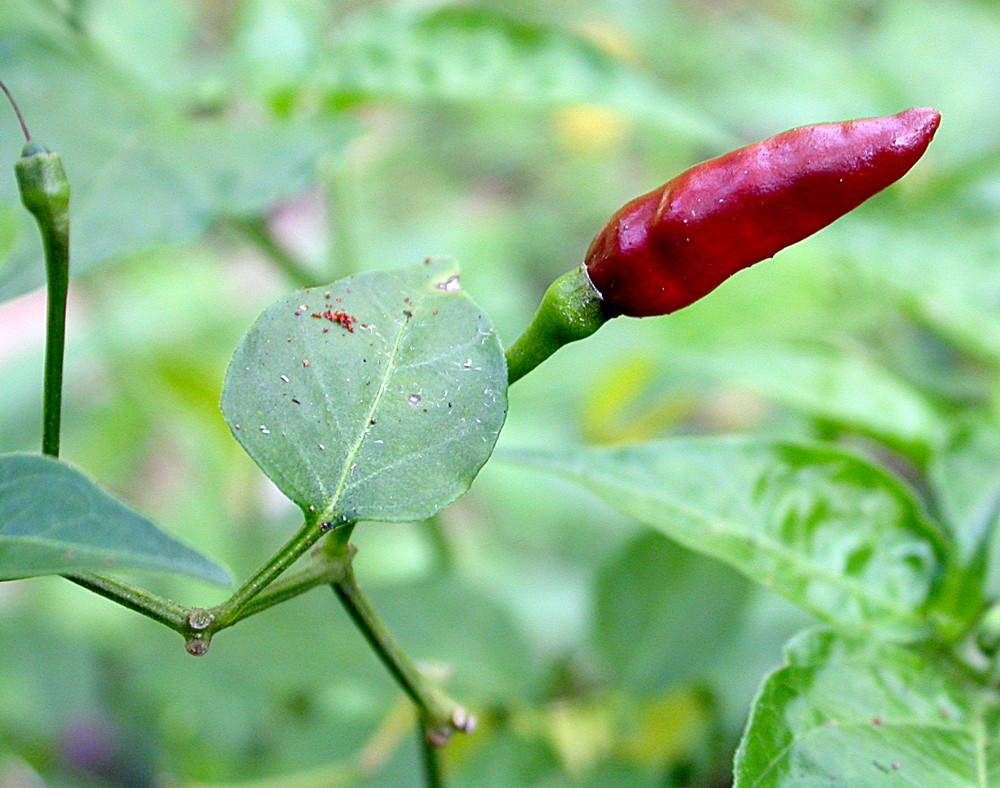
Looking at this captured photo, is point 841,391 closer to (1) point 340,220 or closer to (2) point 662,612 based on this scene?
(2) point 662,612

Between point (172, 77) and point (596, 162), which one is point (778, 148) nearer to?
point (172, 77)

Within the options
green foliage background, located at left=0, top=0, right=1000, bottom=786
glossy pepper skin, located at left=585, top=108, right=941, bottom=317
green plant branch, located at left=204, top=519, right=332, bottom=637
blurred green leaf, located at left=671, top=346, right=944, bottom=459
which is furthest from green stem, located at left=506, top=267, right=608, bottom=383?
blurred green leaf, located at left=671, top=346, right=944, bottom=459

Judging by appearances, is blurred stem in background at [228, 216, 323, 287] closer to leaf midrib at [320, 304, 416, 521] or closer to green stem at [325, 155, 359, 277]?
green stem at [325, 155, 359, 277]

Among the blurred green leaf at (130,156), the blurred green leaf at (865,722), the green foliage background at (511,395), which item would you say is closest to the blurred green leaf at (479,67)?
the green foliage background at (511,395)

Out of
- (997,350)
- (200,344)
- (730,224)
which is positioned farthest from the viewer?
(200,344)

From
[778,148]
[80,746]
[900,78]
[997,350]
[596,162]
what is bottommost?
[80,746]

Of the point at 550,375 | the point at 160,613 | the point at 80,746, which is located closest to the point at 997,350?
the point at 550,375

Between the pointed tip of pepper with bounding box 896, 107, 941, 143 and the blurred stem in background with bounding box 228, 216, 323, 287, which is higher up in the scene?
the pointed tip of pepper with bounding box 896, 107, 941, 143

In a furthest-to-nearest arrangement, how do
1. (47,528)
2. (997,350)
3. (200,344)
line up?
1. (200,344)
2. (997,350)
3. (47,528)
